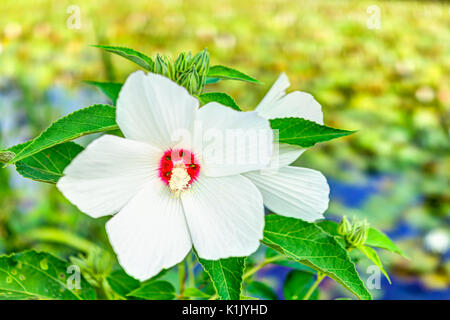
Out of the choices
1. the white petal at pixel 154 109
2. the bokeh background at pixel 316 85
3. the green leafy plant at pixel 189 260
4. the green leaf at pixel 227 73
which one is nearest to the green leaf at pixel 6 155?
→ the green leafy plant at pixel 189 260

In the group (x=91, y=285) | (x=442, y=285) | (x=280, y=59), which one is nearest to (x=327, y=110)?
(x=280, y=59)

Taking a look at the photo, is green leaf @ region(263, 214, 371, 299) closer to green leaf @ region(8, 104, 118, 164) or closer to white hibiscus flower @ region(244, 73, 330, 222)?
white hibiscus flower @ region(244, 73, 330, 222)

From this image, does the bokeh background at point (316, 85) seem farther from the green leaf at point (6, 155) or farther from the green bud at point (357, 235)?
the green bud at point (357, 235)

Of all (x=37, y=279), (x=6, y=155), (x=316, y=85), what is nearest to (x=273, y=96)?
(x=6, y=155)

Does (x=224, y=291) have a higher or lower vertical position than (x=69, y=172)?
lower

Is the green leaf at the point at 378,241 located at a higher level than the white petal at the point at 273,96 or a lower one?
lower

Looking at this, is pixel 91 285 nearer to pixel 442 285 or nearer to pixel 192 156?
pixel 192 156

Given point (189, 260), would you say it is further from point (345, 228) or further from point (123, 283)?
point (345, 228)
